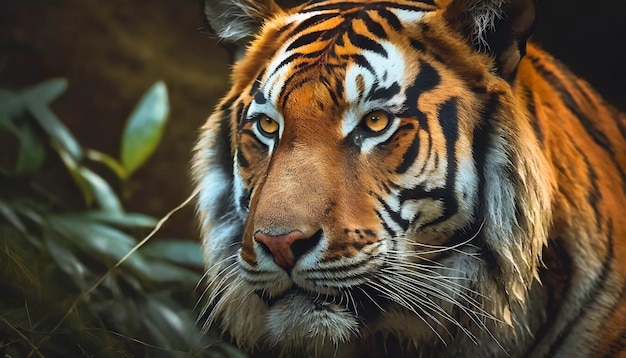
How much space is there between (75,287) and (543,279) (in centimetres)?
81

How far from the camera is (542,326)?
1.04 m

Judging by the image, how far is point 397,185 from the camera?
957 millimetres

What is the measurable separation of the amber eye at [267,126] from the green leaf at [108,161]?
22.7 inches

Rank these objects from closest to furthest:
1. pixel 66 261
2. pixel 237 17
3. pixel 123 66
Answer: pixel 237 17
pixel 66 261
pixel 123 66

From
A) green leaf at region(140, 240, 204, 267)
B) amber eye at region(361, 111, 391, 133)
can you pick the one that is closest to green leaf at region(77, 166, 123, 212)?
green leaf at region(140, 240, 204, 267)

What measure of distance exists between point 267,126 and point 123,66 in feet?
2.44

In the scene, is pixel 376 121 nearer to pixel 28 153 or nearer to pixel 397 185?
pixel 397 185

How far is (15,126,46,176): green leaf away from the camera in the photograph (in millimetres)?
1510

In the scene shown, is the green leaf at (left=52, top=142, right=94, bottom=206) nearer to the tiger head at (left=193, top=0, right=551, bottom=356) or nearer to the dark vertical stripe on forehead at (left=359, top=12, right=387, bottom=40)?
the tiger head at (left=193, top=0, right=551, bottom=356)

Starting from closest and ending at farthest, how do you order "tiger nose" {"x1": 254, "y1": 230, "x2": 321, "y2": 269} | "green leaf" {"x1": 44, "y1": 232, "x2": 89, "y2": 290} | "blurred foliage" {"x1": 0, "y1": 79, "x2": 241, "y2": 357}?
"tiger nose" {"x1": 254, "y1": 230, "x2": 321, "y2": 269} → "blurred foliage" {"x1": 0, "y1": 79, "x2": 241, "y2": 357} → "green leaf" {"x1": 44, "y1": 232, "x2": 89, "y2": 290}

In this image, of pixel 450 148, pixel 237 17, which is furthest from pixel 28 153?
pixel 450 148

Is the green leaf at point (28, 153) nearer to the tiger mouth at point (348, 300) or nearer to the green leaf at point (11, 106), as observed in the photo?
the green leaf at point (11, 106)

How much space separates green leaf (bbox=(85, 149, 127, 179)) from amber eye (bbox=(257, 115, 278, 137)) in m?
0.58

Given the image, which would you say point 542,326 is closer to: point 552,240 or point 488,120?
point 552,240
